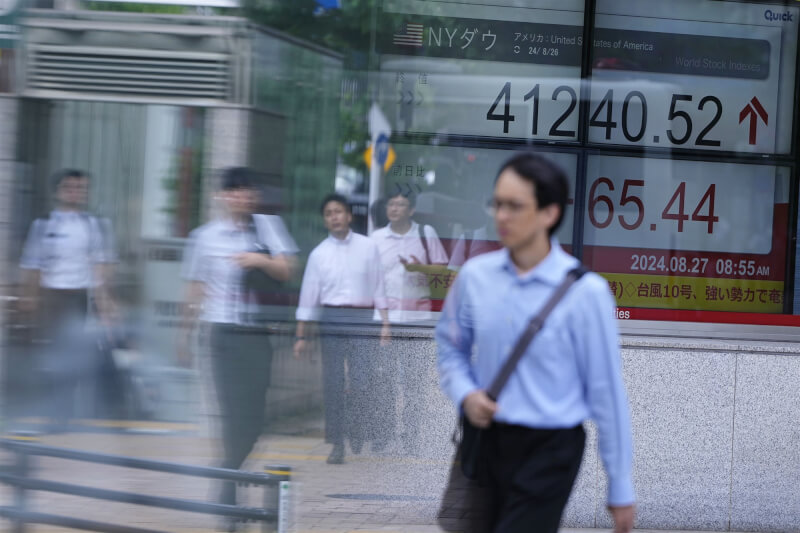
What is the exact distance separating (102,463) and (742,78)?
195 inches

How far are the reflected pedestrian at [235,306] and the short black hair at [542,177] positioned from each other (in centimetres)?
213

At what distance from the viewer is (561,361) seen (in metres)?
2.80

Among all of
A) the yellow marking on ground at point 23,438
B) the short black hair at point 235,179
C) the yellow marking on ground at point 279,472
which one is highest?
the short black hair at point 235,179

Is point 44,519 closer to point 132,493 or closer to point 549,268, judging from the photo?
point 132,493

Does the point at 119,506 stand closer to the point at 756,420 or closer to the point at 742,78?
the point at 756,420

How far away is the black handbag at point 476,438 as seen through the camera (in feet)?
9.11

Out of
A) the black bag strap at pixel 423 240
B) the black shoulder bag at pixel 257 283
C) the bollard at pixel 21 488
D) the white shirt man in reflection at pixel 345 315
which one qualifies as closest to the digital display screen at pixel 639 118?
the black bag strap at pixel 423 240

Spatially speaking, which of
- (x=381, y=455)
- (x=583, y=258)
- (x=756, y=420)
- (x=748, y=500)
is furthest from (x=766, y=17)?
(x=381, y=455)

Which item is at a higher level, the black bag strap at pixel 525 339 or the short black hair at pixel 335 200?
the short black hair at pixel 335 200

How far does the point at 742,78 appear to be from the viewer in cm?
683

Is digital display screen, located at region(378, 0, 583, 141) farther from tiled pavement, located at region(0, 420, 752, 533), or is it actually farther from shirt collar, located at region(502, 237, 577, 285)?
shirt collar, located at region(502, 237, 577, 285)

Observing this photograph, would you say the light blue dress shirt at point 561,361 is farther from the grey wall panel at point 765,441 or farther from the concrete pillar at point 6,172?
the grey wall panel at point 765,441

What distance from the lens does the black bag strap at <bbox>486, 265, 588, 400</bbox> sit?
2.77 m

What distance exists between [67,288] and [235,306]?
31.2 inches
